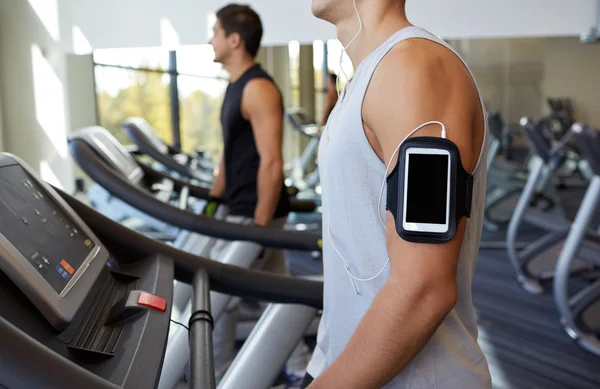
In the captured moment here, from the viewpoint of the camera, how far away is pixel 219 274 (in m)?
1.39

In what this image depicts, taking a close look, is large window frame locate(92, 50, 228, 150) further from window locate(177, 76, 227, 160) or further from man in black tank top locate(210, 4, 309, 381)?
man in black tank top locate(210, 4, 309, 381)

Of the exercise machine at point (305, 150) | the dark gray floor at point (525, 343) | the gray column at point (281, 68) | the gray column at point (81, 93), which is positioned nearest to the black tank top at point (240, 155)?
the gray column at point (81, 93)

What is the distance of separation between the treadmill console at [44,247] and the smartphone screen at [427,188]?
503 mm

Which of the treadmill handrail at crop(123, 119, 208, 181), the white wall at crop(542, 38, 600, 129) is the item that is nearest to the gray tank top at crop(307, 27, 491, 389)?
the treadmill handrail at crop(123, 119, 208, 181)

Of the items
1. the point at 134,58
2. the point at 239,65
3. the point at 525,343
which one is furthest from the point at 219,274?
the point at 134,58

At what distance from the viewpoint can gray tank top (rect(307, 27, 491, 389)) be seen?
92 centimetres

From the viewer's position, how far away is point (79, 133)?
2344 mm

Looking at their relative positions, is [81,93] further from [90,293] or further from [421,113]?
[421,113]

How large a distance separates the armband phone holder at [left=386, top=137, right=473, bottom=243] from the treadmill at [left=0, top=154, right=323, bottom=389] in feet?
1.17

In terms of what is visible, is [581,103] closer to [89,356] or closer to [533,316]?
[533,316]

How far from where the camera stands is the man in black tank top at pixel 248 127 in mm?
2613

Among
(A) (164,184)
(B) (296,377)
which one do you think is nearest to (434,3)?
(A) (164,184)

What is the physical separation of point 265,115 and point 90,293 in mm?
1590

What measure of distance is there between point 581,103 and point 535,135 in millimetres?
1171
